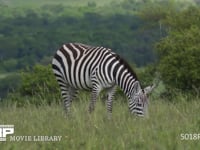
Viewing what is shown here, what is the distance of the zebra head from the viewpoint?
8372 millimetres

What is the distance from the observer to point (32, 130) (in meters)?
6.57

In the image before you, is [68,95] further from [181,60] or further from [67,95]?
[181,60]

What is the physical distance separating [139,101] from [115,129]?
7.25ft

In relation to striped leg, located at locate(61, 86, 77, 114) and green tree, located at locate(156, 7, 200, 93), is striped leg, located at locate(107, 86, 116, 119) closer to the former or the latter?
striped leg, located at locate(61, 86, 77, 114)

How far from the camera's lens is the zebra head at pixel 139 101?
8372 millimetres

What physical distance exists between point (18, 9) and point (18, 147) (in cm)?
14030

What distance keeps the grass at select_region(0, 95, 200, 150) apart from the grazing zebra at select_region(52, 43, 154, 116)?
262 mm

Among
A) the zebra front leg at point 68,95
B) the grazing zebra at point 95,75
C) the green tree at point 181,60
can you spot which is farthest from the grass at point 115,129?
the green tree at point 181,60

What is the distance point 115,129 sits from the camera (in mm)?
6402

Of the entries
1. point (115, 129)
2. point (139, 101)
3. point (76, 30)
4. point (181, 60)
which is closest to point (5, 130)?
point (115, 129)

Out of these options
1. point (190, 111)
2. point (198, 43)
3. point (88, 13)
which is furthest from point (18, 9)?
point (190, 111)

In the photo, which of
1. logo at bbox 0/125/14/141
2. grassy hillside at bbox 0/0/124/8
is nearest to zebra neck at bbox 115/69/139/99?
logo at bbox 0/125/14/141

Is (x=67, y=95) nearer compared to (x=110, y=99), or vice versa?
(x=110, y=99)

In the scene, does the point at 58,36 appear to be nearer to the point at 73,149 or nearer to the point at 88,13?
the point at 88,13
